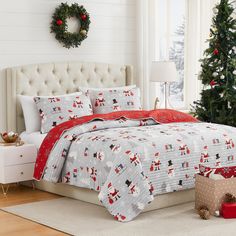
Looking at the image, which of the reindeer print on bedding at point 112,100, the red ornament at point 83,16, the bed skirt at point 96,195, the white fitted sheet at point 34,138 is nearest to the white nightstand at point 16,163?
the white fitted sheet at point 34,138

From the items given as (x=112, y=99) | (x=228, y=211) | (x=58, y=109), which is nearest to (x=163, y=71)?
(x=112, y=99)

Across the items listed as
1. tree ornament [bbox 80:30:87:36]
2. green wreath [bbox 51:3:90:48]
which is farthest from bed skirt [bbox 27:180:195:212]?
tree ornament [bbox 80:30:87:36]

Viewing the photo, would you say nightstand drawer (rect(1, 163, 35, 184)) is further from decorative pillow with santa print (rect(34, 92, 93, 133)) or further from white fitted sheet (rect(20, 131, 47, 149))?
decorative pillow with santa print (rect(34, 92, 93, 133))

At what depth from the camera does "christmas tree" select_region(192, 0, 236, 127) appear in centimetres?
747

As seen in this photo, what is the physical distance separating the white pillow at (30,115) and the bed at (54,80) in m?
0.11

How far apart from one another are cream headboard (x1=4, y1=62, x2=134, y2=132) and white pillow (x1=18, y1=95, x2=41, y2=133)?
0.48ft

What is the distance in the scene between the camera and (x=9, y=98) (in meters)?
6.54

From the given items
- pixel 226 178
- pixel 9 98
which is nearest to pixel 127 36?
pixel 9 98

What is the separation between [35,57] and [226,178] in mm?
2850

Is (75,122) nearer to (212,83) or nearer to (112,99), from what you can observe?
(112,99)

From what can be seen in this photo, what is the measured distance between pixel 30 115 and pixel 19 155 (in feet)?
2.36

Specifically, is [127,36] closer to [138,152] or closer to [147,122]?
[147,122]

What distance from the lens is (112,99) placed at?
22.5ft

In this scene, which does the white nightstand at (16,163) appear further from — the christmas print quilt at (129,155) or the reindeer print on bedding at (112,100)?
the reindeer print on bedding at (112,100)
